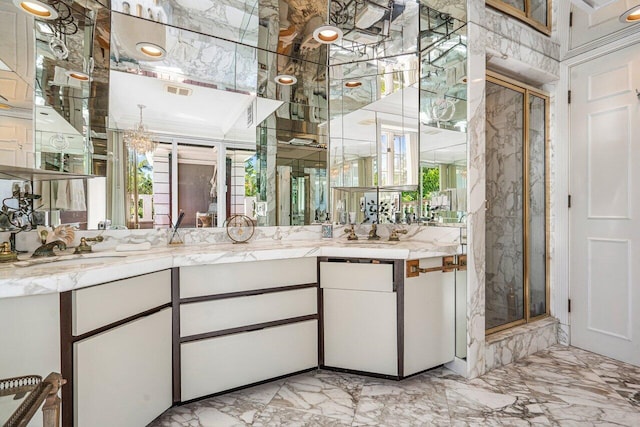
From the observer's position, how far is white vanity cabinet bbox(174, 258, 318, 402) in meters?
1.94

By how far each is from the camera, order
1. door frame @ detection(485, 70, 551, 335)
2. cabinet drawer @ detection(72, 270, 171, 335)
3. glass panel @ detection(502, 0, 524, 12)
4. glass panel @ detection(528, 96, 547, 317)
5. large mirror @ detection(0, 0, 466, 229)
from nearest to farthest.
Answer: cabinet drawer @ detection(72, 270, 171, 335)
large mirror @ detection(0, 0, 466, 229)
glass panel @ detection(502, 0, 524, 12)
door frame @ detection(485, 70, 551, 335)
glass panel @ detection(528, 96, 547, 317)

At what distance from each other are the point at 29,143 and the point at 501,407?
10.0 ft

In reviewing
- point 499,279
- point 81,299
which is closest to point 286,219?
point 81,299

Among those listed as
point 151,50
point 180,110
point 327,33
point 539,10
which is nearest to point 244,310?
point 180,110

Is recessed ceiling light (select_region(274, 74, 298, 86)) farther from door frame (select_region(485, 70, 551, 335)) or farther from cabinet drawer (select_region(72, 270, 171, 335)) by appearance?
cabinet drawer (select_region(72, 270, 171, 335))

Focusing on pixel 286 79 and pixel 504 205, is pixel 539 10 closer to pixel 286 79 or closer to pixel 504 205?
pixel 504 205

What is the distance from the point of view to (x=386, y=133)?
299cm

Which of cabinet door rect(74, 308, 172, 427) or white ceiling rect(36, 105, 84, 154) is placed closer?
cabinet door rect(74, 308, 172, 427)

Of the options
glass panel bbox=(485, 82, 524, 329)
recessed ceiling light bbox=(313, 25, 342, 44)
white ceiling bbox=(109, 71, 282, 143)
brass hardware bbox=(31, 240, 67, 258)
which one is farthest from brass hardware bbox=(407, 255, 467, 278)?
brass hardware bbox=(31, 240, 67, 258)

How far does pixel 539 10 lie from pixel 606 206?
69.7 inches

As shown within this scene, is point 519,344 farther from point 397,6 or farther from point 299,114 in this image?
point 397,6

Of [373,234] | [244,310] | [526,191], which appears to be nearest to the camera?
[244,310]

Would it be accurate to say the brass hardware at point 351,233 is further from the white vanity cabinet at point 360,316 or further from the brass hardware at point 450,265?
the brass hardware at point 450,265

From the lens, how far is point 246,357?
208 cm
